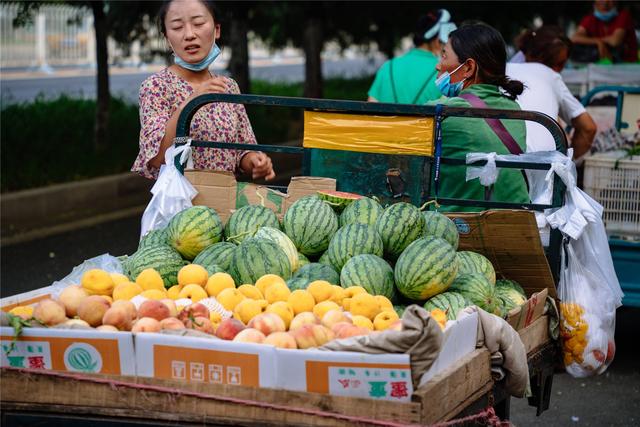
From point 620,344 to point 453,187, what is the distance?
8.81ft

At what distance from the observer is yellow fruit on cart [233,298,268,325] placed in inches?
138

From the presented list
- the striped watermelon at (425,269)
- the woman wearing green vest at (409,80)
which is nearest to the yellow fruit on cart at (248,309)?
the striped watermelon at (425,269)

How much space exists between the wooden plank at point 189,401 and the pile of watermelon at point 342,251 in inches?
34.1

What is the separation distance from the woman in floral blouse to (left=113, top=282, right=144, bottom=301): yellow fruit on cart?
1.37 metres

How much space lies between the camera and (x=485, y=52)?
17.9ft

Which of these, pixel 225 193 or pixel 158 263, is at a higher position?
pixel 225 193

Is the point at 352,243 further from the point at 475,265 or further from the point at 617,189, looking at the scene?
the point at 617,189

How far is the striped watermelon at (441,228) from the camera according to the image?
167 inches

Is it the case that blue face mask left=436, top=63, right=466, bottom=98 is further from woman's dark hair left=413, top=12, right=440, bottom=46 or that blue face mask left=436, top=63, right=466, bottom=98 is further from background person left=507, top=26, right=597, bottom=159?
woman's dark hair left=413, top=12, right=440, bottom=46

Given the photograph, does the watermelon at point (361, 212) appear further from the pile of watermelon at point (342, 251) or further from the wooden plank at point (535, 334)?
the wooden plank at point (535, 334)

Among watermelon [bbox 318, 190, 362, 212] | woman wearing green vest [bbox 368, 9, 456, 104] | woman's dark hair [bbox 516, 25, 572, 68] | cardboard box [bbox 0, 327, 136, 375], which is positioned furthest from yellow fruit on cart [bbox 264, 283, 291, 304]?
woman's dark hair [bbox 516, 25, 572, 68]

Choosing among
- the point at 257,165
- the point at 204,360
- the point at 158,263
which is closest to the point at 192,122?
the point at 257,165

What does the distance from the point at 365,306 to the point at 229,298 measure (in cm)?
49

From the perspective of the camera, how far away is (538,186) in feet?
16.1
